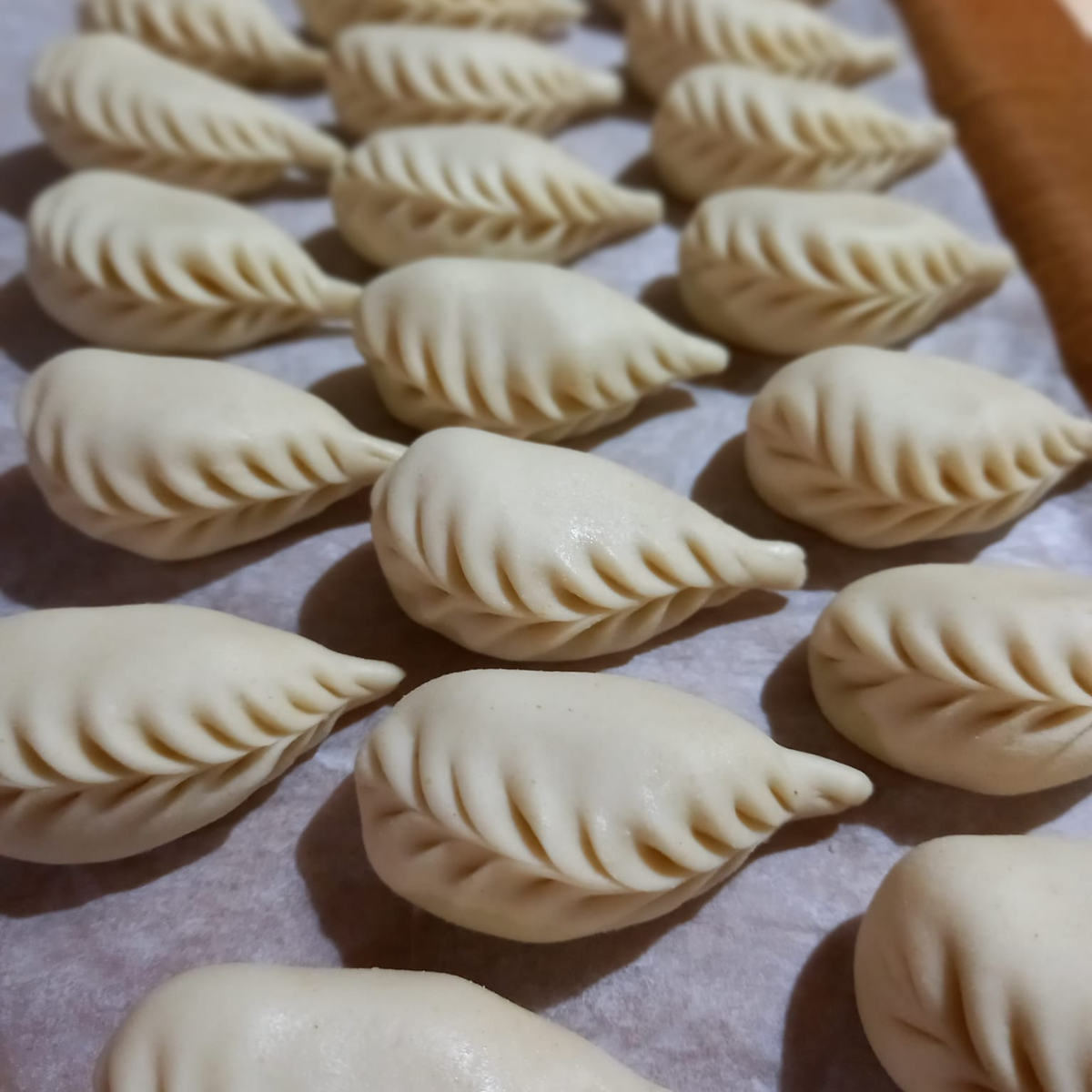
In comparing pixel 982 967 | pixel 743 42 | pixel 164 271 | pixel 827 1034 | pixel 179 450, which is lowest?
pixel 827 1034

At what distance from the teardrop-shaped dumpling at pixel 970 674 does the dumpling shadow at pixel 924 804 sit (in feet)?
0.09

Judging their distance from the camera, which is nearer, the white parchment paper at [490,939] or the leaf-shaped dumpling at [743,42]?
the white parchment paper at [490,939]

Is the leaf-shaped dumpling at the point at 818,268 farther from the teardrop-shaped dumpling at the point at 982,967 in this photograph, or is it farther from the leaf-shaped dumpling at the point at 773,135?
the teardrop-shaped dumpling at the point at 982,967

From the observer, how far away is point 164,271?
4.21 ft

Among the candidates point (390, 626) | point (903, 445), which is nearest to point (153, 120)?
point (390, 626)

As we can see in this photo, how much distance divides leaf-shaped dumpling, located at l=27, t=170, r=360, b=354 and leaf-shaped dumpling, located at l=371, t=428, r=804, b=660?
43 centimetres

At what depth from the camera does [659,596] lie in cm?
105

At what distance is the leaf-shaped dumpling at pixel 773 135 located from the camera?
1554 millimetres

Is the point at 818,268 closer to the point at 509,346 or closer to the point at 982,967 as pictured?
the point at 509,346

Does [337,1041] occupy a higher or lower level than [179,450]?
lower

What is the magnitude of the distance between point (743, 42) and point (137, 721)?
1.54 m

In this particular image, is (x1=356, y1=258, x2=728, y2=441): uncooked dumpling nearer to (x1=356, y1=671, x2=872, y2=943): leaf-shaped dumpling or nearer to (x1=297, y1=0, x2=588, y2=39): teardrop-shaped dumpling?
(x1=356, y1=671, x2=872, y2=943): leaf-shaped dumpling

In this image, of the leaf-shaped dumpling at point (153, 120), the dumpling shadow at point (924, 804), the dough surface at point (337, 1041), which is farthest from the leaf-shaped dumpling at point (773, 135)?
the dough surface at point (337, 1041)

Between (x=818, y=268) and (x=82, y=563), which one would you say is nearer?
(x=82, y=563)
